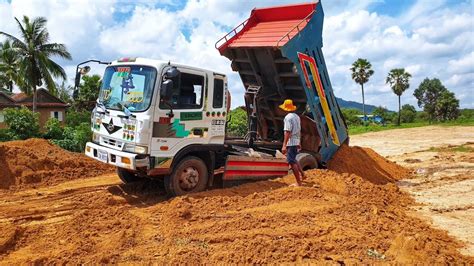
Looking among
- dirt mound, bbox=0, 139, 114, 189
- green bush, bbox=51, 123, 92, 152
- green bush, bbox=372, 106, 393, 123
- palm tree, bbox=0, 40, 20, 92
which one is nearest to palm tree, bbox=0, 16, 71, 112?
palm tree, bbox=0, 40, 20, 92

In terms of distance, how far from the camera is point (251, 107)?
10.2 m

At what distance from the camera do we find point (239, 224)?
19.9 ft

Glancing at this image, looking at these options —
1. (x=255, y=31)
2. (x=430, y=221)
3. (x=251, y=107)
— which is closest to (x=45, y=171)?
(x=251, y=107)

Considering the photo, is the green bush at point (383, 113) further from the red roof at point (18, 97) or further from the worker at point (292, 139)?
the worker at point (292, 139)

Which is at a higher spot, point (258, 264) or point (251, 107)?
point (251, 107)

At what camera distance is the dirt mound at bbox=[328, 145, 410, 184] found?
34.3 feet

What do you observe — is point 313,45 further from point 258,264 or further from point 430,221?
point 258,264

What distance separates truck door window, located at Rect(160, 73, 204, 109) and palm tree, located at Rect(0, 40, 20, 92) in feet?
97.7

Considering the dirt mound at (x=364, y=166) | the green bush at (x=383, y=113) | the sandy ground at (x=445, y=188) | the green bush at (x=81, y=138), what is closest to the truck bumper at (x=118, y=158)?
the sandy ground at (x=445, y=188)

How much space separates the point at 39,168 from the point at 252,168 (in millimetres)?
5082

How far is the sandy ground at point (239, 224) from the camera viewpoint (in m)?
5.07

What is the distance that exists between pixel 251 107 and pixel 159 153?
359cm

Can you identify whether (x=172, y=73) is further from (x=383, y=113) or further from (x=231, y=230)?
(x=383, y=113)

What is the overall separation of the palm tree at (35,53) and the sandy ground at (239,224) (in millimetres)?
26199
